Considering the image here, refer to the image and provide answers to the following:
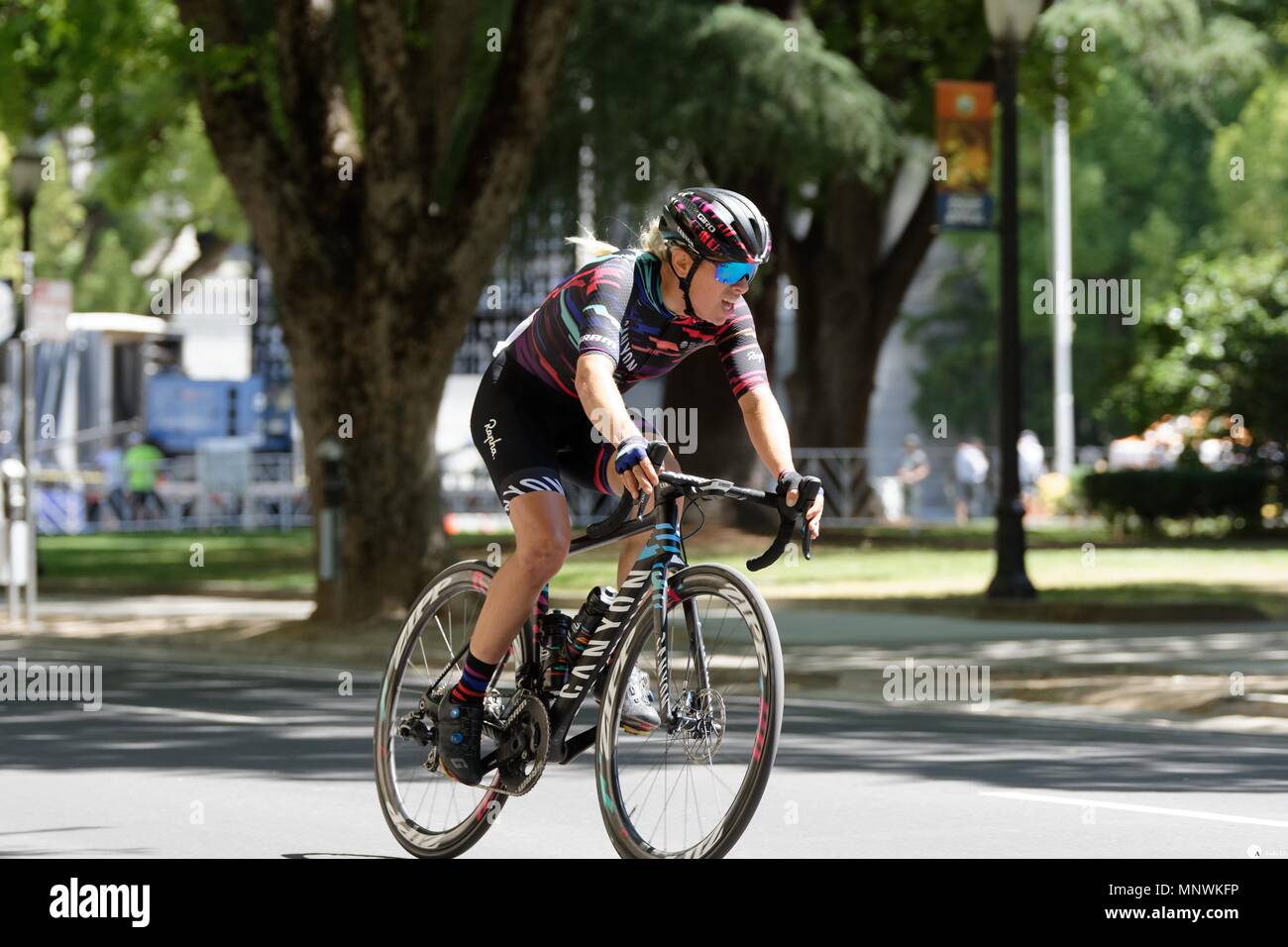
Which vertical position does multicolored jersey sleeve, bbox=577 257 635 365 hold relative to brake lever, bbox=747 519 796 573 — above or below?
above

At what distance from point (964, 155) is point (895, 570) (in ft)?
18.1

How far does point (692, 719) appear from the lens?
647 cm

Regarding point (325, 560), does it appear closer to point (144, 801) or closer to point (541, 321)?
point (144, 801)

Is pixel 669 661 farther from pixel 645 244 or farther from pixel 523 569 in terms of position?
pixel 645 244

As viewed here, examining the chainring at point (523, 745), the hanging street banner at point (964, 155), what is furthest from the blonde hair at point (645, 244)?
the hanging street banner at point (964, 155)

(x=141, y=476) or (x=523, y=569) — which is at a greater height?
(x=141, y=476)

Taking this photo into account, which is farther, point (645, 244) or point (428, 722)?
point (428, 722)

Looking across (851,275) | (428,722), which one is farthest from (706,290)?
(851,275)

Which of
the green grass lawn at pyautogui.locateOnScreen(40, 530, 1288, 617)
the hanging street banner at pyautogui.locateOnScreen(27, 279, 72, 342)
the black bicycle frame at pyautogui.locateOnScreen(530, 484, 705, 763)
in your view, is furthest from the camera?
the green grass lawn at pyautogui.locateOnScreen(40, 530, 1288, 617)

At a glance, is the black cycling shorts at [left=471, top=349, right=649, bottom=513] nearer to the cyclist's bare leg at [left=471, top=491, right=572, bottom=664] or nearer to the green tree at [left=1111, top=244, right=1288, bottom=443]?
the cyclist's bare leg at [left=471, top=491, right=572, bottom=664]

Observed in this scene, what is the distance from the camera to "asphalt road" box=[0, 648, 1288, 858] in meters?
7.72

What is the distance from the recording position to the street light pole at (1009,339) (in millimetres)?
18531

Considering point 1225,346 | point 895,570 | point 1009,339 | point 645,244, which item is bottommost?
point 895,570

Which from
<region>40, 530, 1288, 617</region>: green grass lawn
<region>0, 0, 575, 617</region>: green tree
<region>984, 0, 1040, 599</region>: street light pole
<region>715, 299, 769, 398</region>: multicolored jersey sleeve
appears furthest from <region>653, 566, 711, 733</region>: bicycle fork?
<region>984, 0, 1040, 599</region>: street light pole
